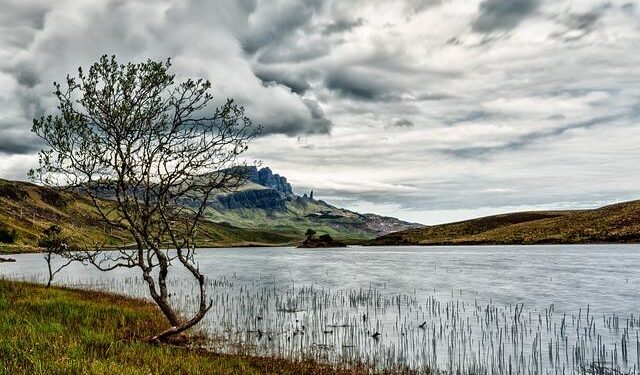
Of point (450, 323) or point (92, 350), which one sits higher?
point (92, 350)

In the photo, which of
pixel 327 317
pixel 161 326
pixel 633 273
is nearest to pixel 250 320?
pixel 327 317

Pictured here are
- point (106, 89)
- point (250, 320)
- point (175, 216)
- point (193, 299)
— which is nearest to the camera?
point (106, 89)

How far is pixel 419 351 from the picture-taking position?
28297 mm

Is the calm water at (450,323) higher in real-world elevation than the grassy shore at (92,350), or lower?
lower

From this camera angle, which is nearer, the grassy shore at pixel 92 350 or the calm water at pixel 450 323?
the grassy shore at pixel 92 350

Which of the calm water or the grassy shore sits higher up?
the grassy shore

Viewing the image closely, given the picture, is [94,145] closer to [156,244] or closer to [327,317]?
[156,244]

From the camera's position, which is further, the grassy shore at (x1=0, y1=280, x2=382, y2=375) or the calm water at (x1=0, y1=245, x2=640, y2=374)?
the calm water at (x1=0, y1=245, x2=640, y2=374)

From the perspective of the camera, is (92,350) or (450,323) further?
(450,323)

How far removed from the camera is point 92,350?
17.7 metres

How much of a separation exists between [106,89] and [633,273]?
76390 millimetres

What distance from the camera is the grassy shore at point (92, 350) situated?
14297 mm

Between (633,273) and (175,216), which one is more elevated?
(175,216)

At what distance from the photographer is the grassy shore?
14.3 m
